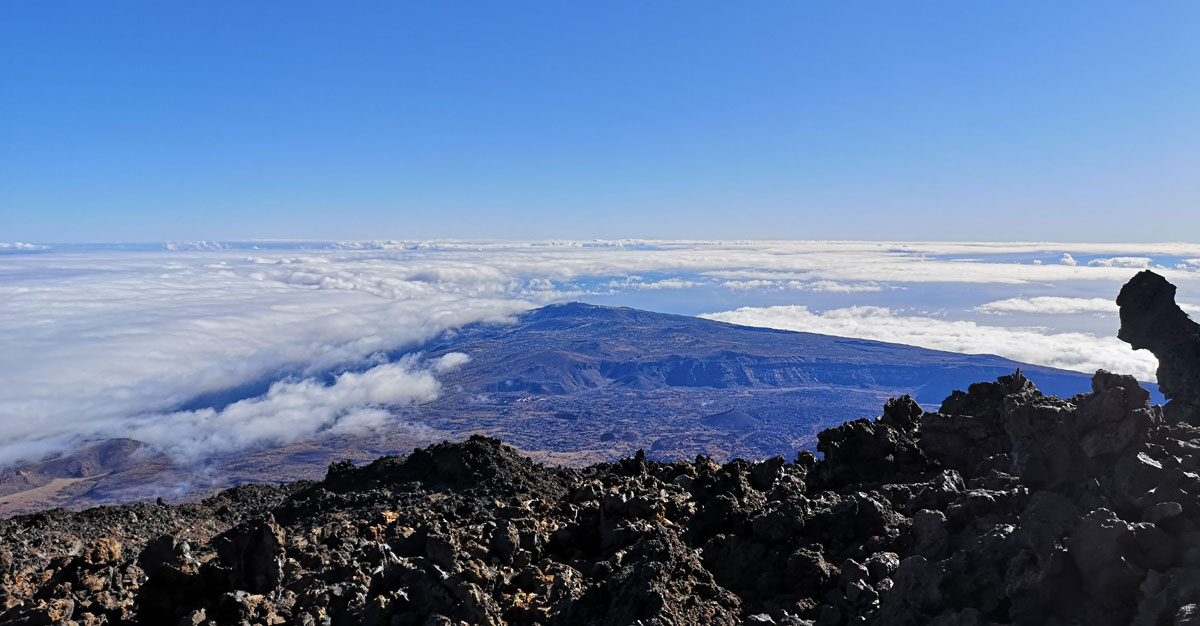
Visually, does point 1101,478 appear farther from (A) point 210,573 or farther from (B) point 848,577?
(A) point 210,573

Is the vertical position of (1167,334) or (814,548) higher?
(1167,334)

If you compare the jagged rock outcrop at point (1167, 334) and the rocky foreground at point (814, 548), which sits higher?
the jagged rock outcrop at point (1167, 334)

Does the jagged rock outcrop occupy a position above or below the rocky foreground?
above

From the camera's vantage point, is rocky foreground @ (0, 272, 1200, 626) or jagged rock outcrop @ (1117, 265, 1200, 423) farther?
jagged rock outcrop @ (1117, 265, 1200, 423)

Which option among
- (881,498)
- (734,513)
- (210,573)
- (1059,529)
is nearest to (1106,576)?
(1059,529)

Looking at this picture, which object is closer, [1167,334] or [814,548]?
[814,548]
